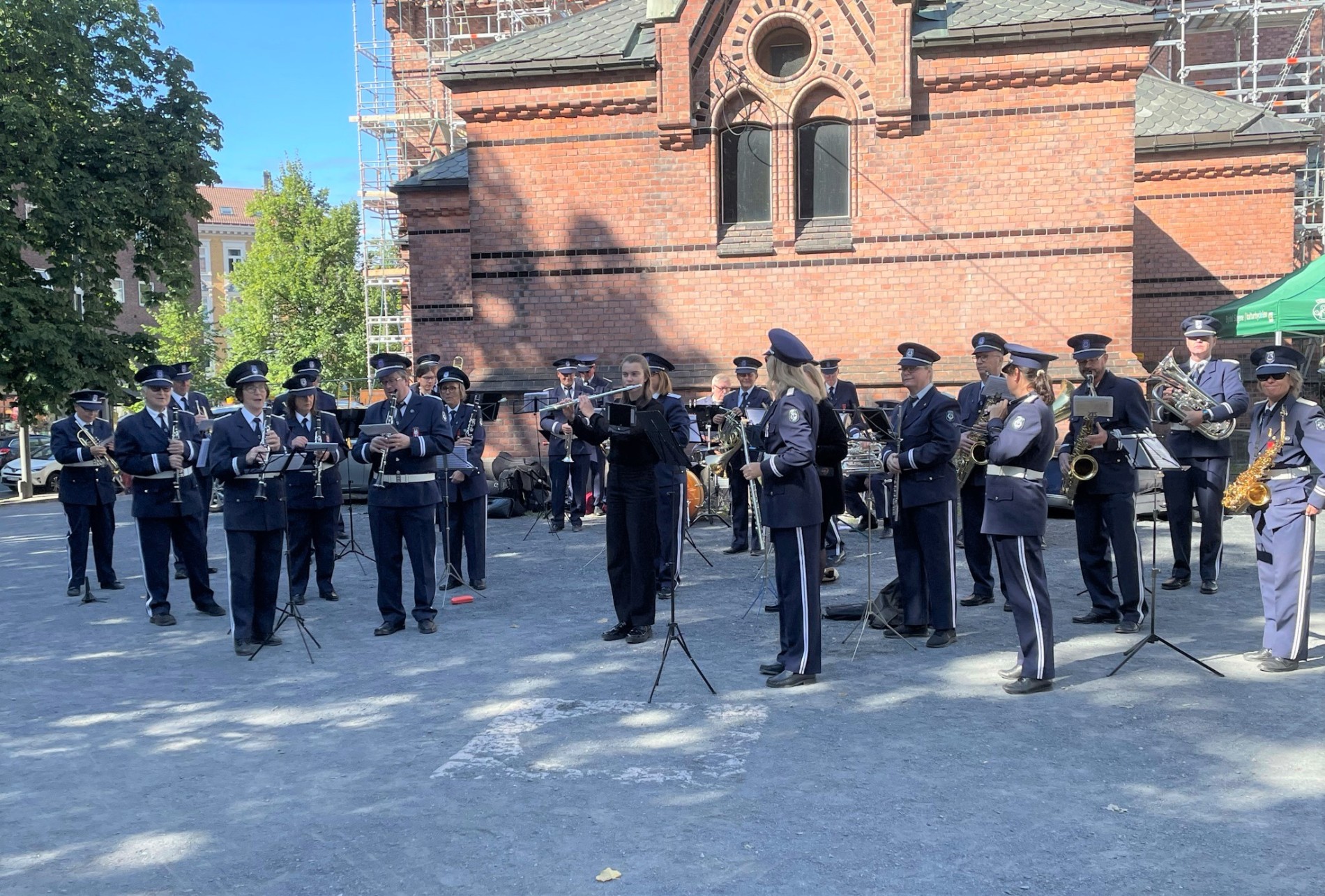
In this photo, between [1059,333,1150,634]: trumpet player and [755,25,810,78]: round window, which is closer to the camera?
[1059,333,1150,634]: trumpet player

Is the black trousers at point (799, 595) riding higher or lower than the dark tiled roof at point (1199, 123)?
lower

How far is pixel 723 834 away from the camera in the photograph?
190 inches

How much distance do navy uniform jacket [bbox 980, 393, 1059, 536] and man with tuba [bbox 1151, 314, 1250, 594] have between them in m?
3.21

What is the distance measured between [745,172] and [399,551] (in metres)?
10.7

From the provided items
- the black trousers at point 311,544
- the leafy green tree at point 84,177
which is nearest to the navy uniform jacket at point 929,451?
the black trousers at point 311,544

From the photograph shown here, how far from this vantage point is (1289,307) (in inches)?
557

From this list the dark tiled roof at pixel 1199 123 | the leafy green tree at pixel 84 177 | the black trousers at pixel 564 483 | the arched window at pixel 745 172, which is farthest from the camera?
the leafy green tree at pixel 84 177

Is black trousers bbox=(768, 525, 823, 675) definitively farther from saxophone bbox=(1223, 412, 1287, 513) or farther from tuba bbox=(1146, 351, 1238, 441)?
tuba bbox=(1146, 351, 1238, 441)

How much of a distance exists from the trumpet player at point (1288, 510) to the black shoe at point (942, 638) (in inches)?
82.9

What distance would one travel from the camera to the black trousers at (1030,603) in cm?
688

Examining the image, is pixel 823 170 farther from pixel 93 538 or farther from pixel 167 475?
pixel 93 538

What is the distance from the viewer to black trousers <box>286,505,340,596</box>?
10.4m

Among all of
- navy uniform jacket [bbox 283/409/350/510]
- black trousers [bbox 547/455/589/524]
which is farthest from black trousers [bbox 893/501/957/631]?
black trousers [bbox 547/455/589/524]

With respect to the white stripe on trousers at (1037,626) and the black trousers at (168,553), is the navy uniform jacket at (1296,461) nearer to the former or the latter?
the white stripe on trousers at (1037,626)
